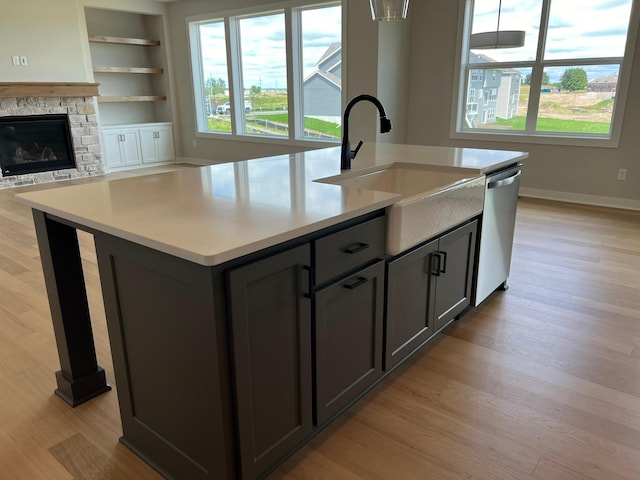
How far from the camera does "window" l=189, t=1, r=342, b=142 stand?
667 centimetres

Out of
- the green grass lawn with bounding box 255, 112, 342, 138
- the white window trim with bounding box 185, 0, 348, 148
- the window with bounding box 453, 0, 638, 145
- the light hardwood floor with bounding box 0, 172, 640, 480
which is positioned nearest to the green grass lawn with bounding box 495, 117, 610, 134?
the window with bounding box 453, 0, 638, 145

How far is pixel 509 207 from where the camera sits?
113 inches

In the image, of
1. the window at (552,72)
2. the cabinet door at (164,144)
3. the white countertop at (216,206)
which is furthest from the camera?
the cabinet door at (164,144)

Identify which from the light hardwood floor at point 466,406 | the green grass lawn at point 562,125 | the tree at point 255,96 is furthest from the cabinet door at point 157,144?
the green grass lawn at point 562,125

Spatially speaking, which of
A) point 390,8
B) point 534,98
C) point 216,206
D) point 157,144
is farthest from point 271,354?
point 157,144

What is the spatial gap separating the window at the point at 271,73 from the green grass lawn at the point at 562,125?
7.64 feet

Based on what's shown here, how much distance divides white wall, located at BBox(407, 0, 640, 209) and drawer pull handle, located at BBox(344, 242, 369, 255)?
15.4 ft

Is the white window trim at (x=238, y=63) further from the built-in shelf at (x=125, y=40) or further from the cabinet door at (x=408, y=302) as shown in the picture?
the cabinet door at (x=408, y=302)

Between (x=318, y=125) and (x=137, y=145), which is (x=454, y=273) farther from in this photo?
(x=137, y=145)

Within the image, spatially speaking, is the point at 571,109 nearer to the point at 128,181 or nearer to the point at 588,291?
the point at 588,291

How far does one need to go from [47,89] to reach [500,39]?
230 inches

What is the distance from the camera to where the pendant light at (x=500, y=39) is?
13.2ft

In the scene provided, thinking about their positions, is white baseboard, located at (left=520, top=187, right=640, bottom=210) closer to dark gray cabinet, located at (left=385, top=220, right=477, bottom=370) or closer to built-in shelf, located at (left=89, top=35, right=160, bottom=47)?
dark gray cabinet, located at (left=385, top=220, right=477, bottom=370)

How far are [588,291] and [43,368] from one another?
10.5 ft
